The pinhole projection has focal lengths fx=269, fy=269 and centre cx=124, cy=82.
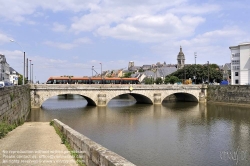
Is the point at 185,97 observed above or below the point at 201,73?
below

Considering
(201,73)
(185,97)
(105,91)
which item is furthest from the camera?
(201,73)

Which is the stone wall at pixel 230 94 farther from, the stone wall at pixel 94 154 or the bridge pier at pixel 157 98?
the stone wall at pixel 94 154

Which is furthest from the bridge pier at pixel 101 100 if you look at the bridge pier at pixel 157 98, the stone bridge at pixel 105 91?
the bridge pier at pixel 157 98

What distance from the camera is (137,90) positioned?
61125 millimetres

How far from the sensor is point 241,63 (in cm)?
8031

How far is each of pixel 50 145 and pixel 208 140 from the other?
52.5 feet

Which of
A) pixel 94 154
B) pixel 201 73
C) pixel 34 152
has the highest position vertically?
pixel 201 73

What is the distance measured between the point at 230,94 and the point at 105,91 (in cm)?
2949

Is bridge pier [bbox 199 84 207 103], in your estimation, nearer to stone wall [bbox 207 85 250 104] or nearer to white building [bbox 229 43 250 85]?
stone wall [bbox 207 85 250 104]

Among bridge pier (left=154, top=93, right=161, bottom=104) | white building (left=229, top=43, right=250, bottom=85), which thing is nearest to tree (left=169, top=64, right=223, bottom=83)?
white building (left=229, top=43, right=250, bottom=85)

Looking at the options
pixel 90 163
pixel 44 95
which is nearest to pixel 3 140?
pixel 90 163

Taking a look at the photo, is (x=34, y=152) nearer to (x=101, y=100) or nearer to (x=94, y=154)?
(x=94, y=154)

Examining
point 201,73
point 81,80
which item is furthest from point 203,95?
point 201,73

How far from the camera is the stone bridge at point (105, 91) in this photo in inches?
2079
